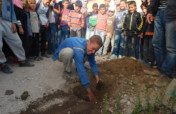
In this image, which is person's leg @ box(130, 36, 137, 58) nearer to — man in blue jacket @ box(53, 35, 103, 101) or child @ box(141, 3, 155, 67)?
child @ box(141, 3, 155, 67)

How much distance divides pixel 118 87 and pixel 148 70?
92 cm

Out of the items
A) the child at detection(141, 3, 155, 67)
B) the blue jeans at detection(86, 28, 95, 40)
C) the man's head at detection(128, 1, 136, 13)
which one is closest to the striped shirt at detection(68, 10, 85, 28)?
the blue jeans at detection(86, 28, 95, 40)

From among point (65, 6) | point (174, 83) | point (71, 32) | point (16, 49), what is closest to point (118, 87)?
point (174, 83)

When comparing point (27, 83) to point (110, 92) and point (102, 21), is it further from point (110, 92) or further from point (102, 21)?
point (102, 21)

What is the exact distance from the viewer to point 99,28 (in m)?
5.03

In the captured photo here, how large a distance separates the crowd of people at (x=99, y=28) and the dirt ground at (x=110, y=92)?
0.35m

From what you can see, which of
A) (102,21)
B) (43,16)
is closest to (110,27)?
(102,21)

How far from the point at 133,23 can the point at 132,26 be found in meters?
0.09

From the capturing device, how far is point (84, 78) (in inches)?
82.1

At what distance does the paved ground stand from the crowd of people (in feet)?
0.92

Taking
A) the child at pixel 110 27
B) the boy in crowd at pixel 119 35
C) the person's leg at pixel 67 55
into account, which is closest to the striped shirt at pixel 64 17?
the child at pixel 110 27

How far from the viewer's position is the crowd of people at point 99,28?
2.62 m

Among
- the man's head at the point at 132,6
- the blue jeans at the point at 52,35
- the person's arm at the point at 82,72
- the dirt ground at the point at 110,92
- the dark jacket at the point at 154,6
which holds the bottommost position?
the dirt ground at the point at 110,92

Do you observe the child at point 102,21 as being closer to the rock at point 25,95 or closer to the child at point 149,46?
the child at point 149,46
